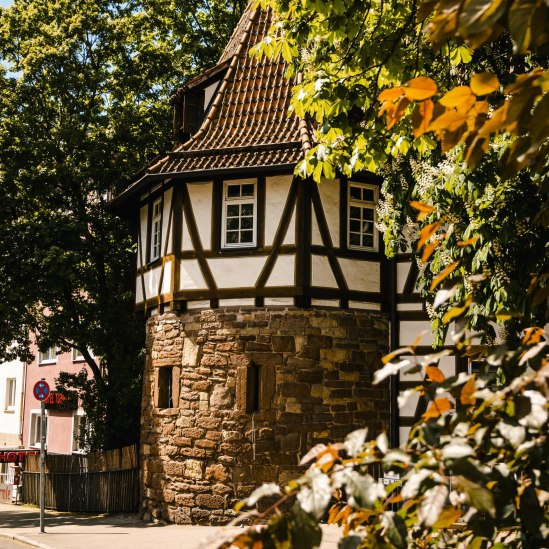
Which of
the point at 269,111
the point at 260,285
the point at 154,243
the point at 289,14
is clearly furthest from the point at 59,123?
the point at 289,14

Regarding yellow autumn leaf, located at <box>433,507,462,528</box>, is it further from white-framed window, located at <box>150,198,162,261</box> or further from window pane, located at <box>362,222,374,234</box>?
white-framed window, located at <box>150,198,162,261</box>

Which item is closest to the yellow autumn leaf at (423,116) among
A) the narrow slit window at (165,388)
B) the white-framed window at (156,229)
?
the narrow slit window at (165,388)

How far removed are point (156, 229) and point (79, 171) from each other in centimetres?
392

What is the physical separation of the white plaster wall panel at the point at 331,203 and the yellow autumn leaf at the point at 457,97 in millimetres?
12407

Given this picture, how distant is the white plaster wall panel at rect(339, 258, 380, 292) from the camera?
14.7 m

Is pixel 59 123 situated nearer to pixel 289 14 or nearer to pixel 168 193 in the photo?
pixel 168 193

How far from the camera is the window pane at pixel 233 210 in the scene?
15008 millimetres

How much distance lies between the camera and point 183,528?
47.4 feet

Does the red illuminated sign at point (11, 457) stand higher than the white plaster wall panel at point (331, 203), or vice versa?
the white plaster wall panel at point (331, 203)

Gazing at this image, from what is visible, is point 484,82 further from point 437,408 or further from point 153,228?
point 153,228

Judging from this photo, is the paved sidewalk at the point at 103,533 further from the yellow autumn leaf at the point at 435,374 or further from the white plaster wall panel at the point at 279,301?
the yellow autumn leaf at the point at 435,374

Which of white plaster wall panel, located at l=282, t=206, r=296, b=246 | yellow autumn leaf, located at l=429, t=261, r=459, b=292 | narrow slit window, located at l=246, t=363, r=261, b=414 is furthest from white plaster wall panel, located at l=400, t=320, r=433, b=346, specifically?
yellow autumn leaf, located at l=429, t=261, r=459, b=292

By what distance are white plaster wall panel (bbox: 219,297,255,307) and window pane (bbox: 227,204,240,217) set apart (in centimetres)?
152

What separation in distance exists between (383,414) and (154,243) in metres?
5.53
